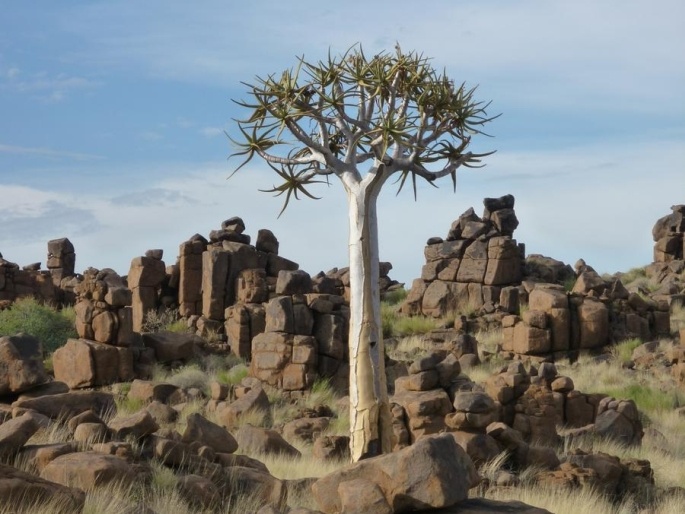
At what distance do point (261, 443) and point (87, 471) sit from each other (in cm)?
633

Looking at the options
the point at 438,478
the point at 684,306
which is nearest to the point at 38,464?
the point at 438,478

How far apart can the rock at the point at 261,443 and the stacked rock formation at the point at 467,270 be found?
2393 cm

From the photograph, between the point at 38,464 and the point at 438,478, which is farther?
the point at 38,464

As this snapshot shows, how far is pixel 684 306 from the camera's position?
42.3 m

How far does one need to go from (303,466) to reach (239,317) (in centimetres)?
1777

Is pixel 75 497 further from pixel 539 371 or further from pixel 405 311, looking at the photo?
pixel 405 311

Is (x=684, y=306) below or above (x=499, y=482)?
above

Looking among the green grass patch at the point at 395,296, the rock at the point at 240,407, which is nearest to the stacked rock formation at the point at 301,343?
the rock at the point at 240,407

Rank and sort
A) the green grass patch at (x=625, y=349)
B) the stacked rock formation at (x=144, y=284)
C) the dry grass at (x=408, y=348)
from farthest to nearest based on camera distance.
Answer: the stacked rock formation at (x=144, y=284), the dry grass at (x=408, y=348), the green grass patch at (x=625, y=349)

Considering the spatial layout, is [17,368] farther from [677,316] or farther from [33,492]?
[677,316]

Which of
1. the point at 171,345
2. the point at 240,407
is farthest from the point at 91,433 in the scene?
the point at 171,345

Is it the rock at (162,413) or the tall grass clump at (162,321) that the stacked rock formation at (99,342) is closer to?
the rock at (162,413)

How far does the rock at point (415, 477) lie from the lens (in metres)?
10.2

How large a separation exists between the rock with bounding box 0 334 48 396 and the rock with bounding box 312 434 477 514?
31.7 feet
